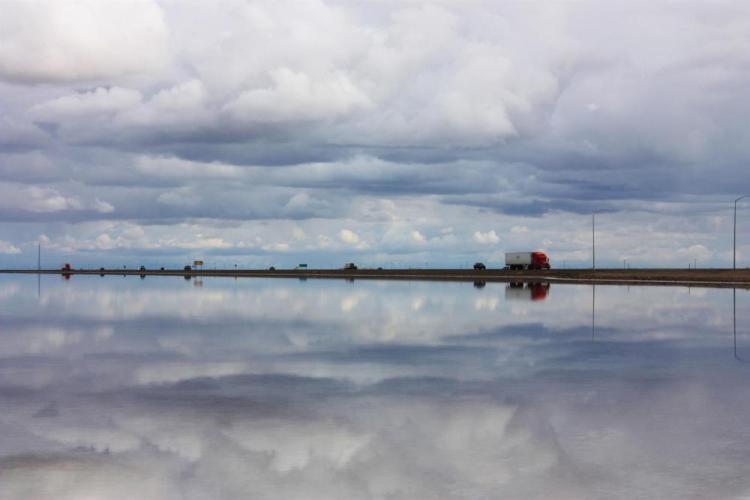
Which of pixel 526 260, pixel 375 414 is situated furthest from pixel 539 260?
pixel 375 414

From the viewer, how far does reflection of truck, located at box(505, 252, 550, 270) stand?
5807 inches

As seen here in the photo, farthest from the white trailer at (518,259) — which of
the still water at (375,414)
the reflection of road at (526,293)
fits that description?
the still water at (375,414)

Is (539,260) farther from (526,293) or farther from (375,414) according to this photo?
(375,414)

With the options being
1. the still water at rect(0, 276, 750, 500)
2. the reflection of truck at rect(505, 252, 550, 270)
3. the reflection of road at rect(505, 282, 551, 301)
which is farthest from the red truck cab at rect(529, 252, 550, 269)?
the still water at rect(0, 276, 750, 500)

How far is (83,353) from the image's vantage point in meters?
26.0

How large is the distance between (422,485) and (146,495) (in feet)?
11.6

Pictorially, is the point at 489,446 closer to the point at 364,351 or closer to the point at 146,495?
the point at 146,495

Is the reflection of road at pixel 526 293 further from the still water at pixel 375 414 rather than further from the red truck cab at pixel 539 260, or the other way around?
the red truck cab at pixel 539 260

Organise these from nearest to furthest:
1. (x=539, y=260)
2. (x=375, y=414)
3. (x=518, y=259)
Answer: (x=375, y=414)
(x=539, y=260)
(x=518, y=259)

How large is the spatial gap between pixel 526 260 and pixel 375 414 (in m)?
138

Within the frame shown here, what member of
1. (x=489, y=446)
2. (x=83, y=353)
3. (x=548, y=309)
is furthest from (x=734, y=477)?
(x=548, y=309)

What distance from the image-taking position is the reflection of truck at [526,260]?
14750cm

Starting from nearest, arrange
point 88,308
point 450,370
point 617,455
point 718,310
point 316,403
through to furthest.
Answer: point 617,455, point 316,403, point 450,370, point 718,310, point 88,308

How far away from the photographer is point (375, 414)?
15.3 m
